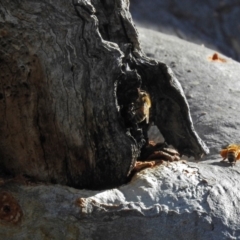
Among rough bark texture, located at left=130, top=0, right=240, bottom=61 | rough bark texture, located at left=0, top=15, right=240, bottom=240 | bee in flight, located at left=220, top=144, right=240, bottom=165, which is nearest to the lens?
rough bark texture, located at left=0, top=15, right=240, bottom=240

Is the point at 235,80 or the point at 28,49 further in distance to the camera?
the point at 235,80

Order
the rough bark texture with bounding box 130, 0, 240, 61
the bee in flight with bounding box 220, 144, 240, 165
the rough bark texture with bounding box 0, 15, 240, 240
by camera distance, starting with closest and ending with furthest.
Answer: the rough bark texture with bounding box 0, 15, 240, 240
the bee in flight with bounding box 220, 144, 240, 165
the rough bark texture with bounding box 130, 0, 240, 61

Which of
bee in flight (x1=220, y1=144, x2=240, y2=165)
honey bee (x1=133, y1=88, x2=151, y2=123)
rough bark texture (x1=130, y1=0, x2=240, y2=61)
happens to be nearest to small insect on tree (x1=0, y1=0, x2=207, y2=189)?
honey bee (x1=133, y1=88, x2=151, y2=123)

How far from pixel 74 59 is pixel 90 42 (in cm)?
4

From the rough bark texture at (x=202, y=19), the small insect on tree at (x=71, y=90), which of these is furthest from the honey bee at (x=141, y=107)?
the rough bark texture at (x=202, y=19)

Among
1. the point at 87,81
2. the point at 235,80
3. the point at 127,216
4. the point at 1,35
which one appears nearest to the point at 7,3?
the point at 1,35

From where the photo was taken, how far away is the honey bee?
1.34 metres

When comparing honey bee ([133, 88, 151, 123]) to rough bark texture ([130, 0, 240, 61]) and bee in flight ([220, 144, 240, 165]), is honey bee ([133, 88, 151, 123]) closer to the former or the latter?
bee in flight ([220, 144, 240, 165])

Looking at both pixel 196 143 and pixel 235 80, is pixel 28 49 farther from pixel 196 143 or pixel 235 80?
pixel 235 80

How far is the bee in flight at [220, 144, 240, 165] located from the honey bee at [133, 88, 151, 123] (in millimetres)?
187

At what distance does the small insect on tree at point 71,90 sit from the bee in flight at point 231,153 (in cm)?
18

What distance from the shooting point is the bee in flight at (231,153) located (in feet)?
4.68

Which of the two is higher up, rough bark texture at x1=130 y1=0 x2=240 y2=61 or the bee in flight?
rough bark texture at x1=130 y1=0 x2=240 y2=61

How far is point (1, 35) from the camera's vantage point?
49.6 inches
